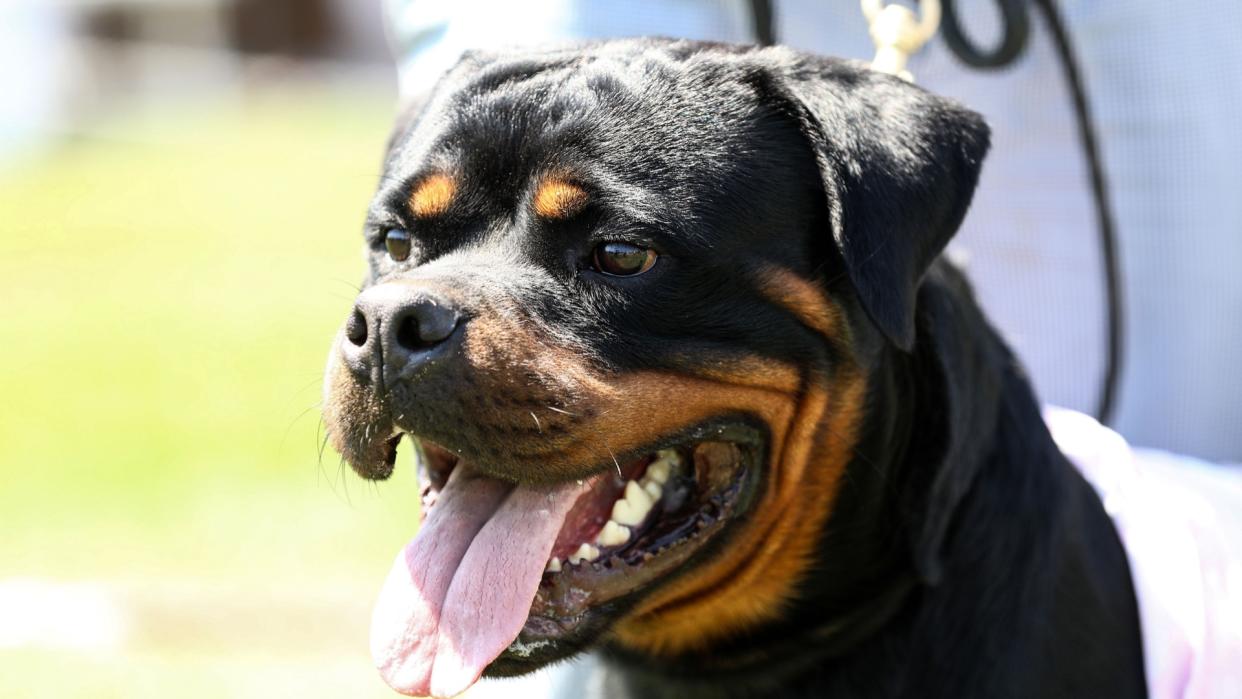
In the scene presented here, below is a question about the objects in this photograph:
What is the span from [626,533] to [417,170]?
2.43 feet

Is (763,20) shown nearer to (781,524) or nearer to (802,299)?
(802,299)

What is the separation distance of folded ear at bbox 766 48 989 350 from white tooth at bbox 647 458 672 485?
453 millimetres

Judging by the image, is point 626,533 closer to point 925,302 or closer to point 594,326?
point 594,326

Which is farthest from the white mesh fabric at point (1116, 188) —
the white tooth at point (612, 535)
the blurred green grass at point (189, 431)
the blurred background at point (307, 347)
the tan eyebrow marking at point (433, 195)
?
the white tooth at point (612, 535)

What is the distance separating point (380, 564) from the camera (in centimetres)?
518

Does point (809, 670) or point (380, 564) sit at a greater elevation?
point (809, 670)

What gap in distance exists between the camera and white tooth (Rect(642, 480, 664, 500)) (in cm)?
239

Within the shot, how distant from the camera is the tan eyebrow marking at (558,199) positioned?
7.34 ft

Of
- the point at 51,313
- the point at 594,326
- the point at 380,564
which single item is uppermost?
the point at 594,326

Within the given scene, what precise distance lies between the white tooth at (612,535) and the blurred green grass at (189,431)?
1.71ft

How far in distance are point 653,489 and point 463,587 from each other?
396 mm

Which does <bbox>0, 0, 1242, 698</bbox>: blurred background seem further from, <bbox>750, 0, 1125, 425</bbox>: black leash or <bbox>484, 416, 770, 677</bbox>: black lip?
<bbox>484, 416, 770, 677</bbox>: black lip

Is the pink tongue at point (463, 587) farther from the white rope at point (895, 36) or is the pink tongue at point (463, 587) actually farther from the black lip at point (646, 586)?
the white rope at point (895, 36)

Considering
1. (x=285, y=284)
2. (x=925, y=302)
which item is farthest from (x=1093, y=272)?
(x=285, y=284)
